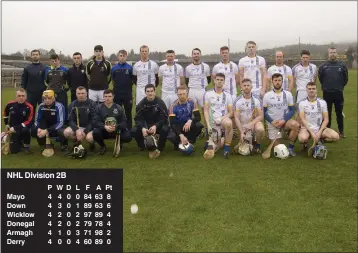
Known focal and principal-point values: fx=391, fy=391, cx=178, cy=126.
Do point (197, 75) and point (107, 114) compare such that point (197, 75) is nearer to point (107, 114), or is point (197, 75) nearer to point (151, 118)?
point (151, 118)

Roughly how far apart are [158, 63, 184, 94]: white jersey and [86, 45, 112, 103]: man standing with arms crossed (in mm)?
1239

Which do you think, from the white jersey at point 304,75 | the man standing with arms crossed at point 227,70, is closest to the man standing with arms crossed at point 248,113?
the man standing with arms crossed at point 227,70

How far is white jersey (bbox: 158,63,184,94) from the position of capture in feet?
28.4

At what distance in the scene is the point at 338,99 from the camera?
8.64 m

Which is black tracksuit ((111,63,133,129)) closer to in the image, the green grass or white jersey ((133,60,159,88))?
white jersey ((133,60,159,88))

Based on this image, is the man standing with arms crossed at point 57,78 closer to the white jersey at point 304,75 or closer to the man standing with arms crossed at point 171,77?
the man standing with arms crossed at point 171,77

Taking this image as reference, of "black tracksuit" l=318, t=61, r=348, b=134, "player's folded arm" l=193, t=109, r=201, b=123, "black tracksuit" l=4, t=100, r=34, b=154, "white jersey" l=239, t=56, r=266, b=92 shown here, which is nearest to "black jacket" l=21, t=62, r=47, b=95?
"black tracksuit" l=4, t=100, r=34, b=154

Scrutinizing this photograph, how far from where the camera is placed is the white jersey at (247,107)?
24.5 feet

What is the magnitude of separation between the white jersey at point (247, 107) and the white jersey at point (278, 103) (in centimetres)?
20

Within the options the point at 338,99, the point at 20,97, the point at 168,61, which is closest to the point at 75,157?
the point at 20,97

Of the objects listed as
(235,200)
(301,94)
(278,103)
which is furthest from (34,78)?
(301,94)

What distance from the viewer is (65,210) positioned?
13.5 ft

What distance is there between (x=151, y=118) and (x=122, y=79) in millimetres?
1415

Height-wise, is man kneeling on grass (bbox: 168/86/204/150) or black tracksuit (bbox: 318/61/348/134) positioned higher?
black tracksuit (bbox: 318/61/348/134)
